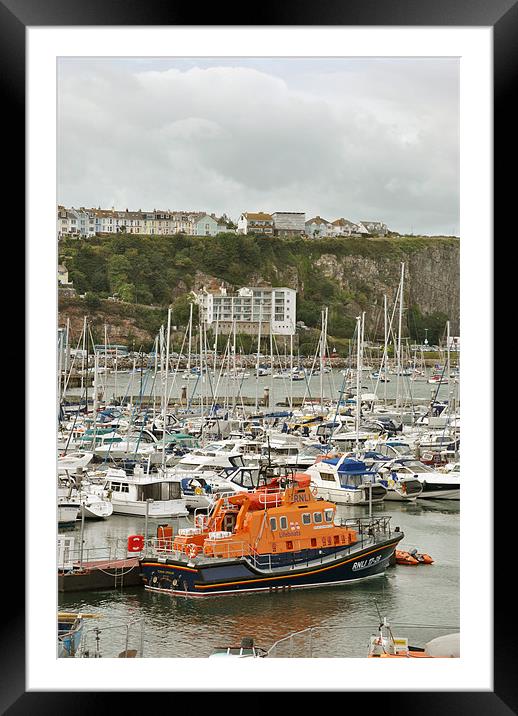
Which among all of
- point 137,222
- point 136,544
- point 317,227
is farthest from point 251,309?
point 136,544

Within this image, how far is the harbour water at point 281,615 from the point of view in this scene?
570 centimetres

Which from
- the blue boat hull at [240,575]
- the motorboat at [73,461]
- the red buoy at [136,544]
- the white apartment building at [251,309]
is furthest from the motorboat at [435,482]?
the white apartment building at [251,309]

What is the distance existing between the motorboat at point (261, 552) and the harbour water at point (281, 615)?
0.13 metres

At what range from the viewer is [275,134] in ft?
74.2

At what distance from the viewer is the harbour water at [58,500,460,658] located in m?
5.70

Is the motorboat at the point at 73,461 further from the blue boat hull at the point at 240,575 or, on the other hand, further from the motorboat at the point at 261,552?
the blue boat hull at the point at 240,575

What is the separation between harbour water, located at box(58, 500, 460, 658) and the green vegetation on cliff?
604 inches

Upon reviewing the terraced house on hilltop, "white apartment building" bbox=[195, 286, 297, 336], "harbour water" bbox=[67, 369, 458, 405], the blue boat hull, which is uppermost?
the terraced house on hilltop

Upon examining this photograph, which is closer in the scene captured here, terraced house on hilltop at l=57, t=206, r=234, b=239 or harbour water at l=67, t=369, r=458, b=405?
harbour water at l=67, t=369, r=458, b=405

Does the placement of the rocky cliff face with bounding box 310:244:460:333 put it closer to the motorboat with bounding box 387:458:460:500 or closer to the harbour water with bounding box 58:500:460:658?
the motorboat with bounding box 387:458:460:500

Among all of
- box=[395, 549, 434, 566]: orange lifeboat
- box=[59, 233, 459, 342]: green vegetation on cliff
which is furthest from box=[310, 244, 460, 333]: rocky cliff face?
box=[395, 549, 434, 566]: orange lifeboat
